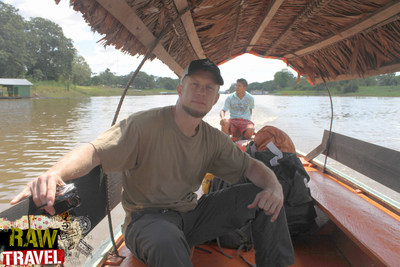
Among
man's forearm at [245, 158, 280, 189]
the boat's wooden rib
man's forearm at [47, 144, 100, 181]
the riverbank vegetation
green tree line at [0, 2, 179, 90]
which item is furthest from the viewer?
green tree line at [0, 2, 179, 90]

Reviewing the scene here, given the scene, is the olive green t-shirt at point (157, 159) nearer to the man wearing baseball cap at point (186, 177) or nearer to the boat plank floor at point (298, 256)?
the man wearing baseball cap at point (186, 177)

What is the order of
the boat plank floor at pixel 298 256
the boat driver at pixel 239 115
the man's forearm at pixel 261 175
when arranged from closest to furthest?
the man's forearm at pixel 261 175
the boat plank floor at pixel 298 256
the boat driver at pixel 239 115

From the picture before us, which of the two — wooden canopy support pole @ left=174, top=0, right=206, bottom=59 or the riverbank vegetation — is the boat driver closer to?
wooden canopy support pole @ left=174, top=0, right=206, bottom=59

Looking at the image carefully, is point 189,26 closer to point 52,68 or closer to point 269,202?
point 269,202

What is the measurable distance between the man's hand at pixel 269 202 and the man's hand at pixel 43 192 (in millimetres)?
1138

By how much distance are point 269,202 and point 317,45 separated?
213cm

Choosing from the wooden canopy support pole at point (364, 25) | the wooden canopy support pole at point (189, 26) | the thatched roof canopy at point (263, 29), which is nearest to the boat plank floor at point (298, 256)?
the thatched roof canopy at point (263, 29)

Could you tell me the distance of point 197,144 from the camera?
1.83m

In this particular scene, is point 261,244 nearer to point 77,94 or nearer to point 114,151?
point 114,151

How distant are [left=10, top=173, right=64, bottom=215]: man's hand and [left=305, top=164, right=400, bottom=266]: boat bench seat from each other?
155 centimetres

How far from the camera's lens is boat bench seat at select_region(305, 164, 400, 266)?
1.48 meters

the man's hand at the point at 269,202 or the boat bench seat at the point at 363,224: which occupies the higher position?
the man's hand at the point at 269,202

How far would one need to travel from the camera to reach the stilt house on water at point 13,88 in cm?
3487

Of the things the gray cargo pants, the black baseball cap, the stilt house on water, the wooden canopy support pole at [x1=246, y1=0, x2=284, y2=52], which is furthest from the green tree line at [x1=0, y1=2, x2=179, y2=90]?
the gray cargo pants
